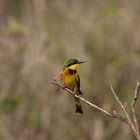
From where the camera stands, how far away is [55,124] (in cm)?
655

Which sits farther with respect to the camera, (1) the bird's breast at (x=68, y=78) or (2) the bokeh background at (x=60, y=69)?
(2) the bokeh background at (x=60, y=69)

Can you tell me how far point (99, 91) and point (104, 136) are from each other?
513 mm

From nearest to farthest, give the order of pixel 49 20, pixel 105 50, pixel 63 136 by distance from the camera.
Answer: pixel 63 136 → pixel 105 50 → pixel 49 20

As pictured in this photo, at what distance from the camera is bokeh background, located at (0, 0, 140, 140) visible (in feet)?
21.6

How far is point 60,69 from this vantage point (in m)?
6.62

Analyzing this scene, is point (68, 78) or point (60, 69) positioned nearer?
point (68, 78)

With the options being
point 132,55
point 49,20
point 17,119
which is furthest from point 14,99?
point 49,20

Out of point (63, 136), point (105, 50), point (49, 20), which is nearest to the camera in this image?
point (63, 136)

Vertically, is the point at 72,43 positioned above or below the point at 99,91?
above

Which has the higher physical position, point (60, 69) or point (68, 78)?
point (68, 78)

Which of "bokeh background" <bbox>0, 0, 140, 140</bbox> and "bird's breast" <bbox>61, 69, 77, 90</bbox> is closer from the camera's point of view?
"bird's breast" <bbox>61, 69, 77, 90</bbox>

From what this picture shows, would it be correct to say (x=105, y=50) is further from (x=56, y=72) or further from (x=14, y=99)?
(x=14, y=99)

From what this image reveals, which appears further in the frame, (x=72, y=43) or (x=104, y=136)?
(x=72, y=43)

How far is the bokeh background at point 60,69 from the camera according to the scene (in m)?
6.57
